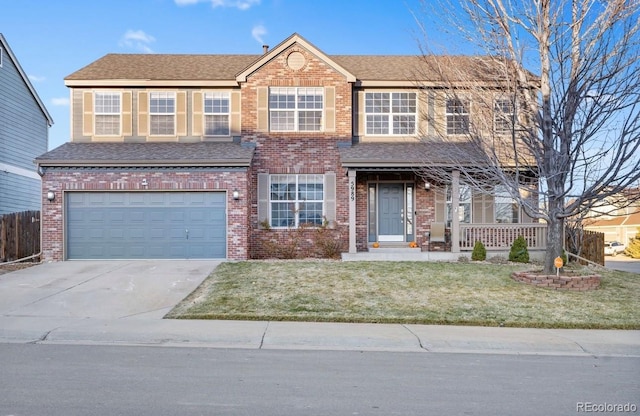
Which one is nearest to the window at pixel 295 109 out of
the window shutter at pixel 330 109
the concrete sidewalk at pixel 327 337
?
the window shutter at pixel 330 109

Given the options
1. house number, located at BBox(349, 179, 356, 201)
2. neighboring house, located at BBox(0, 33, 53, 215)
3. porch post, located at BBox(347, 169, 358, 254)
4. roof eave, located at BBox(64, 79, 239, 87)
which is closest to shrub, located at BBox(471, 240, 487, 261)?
porch post, located at BBox(347, 169, 358, 254)

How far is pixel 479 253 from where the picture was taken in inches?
650

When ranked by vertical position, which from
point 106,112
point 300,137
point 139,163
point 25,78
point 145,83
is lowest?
point 139,163

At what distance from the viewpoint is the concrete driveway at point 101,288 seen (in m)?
10.2

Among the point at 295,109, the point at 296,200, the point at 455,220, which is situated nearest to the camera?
the point at 455,220

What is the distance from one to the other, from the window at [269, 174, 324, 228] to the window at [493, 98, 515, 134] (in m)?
6.75

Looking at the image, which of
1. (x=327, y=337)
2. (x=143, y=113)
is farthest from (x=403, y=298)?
(x=143, y=113)

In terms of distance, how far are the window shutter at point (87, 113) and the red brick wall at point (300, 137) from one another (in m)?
5.62

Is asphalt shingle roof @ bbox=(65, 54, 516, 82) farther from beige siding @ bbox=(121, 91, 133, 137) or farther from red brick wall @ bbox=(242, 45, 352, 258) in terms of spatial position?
red brick wall @ bbox=(242, 45, 352, 258)

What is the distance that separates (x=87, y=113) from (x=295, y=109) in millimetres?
7582

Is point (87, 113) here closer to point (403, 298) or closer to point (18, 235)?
point (18, 235)

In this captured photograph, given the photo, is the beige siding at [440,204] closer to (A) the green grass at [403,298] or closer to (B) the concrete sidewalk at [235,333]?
(A) the green grass at [403,298]

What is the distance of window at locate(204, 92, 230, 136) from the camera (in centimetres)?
1869

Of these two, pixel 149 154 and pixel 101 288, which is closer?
pixel 101 288
